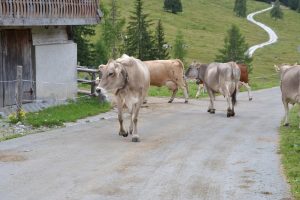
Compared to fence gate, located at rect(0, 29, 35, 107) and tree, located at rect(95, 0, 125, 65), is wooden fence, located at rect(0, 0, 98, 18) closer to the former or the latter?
fence gate, located at rect(0, 29, 35, 107)

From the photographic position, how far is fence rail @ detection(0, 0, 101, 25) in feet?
60.8

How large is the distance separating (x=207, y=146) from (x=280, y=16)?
5130 inches

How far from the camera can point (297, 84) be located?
17.3 metres

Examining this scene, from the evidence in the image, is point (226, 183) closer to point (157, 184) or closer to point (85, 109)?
point (157, 184)

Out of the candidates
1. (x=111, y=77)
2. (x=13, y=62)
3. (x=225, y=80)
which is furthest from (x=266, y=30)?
(x=111, y=77)

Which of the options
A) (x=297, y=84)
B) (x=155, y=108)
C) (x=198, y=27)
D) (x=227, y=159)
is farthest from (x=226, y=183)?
(x=198, y=27)

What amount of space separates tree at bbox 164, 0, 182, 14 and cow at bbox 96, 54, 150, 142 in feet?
352

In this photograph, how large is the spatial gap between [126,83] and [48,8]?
7023mm

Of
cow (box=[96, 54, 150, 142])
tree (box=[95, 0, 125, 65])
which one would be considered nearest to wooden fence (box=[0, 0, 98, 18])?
cow (box=[96, 54, 150, 142])

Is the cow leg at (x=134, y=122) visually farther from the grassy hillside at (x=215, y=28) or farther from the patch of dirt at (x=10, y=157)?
the grassy hillside at (x=215, y=28)

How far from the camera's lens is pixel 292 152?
12.8 m

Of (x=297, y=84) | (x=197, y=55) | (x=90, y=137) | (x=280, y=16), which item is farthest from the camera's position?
(x=280, y=16)

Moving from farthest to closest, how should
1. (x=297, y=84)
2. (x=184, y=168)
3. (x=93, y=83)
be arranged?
1. (x=93, y=83)
2. (x=297, y=84)
3. (x=184, y=168)

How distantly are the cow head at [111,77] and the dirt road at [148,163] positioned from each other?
126cm
